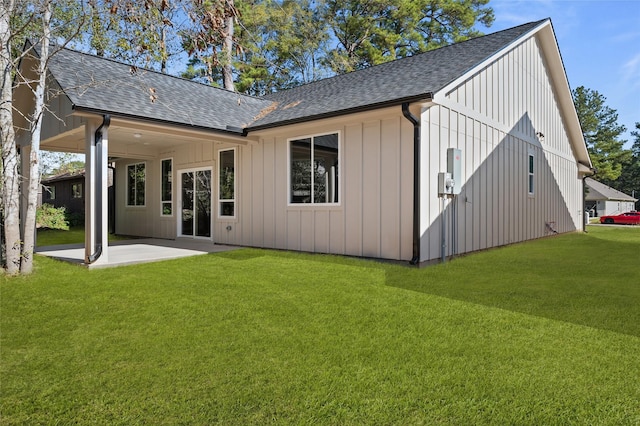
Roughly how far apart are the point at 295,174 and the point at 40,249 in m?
6.00

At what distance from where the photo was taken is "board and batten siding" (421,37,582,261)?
23.2 ft

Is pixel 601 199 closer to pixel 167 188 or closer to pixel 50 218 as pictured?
pixel 167 188

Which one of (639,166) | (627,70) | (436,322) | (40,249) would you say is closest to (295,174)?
(436,322)

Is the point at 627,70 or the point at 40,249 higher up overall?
the point at 627,70

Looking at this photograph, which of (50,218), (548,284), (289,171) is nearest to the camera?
(548,284)

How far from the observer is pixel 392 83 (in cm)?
805

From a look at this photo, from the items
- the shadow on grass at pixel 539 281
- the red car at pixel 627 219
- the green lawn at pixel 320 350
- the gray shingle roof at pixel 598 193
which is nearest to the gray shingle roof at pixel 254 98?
the shadow on grass at pixel 539 281

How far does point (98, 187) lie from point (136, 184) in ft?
21.5

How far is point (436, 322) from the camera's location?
360cm

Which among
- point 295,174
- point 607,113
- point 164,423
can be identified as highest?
point 607,113

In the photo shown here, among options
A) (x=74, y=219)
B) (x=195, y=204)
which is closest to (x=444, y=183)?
(x=195, y=204)

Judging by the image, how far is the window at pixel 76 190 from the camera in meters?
20.0

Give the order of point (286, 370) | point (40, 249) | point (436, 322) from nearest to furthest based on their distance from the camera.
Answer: point (286, 370)
point (436, 322)
point (40, 249)

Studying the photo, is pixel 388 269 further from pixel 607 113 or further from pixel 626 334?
pixel 607 113
